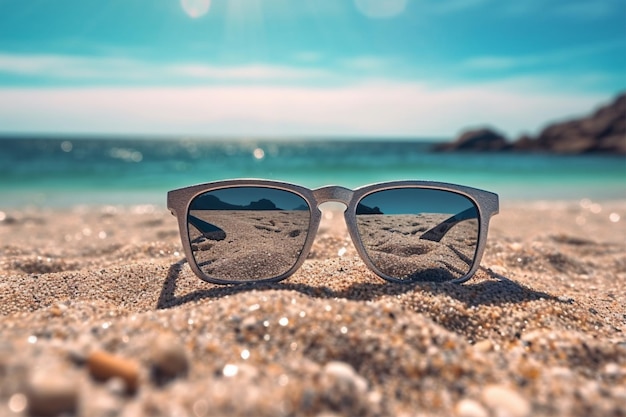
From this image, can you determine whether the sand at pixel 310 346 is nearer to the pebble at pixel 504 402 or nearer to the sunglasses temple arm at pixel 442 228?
the pebble at pixel 504 402

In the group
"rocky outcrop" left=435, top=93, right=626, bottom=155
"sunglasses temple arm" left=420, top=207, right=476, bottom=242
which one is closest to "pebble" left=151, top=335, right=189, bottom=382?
"sunglasses temple arm" left=420, top=207, right=476, bottom=242

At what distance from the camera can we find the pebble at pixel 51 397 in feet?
3.39

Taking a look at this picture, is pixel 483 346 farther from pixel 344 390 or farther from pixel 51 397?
pixel 51 397

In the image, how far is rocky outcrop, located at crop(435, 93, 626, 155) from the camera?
4066 cm

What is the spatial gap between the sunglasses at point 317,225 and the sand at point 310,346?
14 centimetres

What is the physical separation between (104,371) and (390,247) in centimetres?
171

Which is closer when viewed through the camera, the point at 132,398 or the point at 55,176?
the point at 132,398

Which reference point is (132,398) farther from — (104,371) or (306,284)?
(306,284)

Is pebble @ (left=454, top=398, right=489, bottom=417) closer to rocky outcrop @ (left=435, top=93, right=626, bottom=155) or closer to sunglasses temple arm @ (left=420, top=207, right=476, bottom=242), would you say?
sunglasses temple arm @ (left=420, top=207, right=476, bottom=242)

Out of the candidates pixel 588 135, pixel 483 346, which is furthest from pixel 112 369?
pixel 588 135

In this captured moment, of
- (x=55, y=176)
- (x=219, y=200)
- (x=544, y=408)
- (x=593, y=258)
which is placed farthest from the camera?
(x=55, y=176)

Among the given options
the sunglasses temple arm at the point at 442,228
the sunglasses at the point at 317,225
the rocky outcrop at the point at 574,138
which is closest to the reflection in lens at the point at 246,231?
the sunglasses at the point at 317,225

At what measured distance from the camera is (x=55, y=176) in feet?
53.6

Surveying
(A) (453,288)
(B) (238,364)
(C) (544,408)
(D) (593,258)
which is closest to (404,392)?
(C) (544,408)
